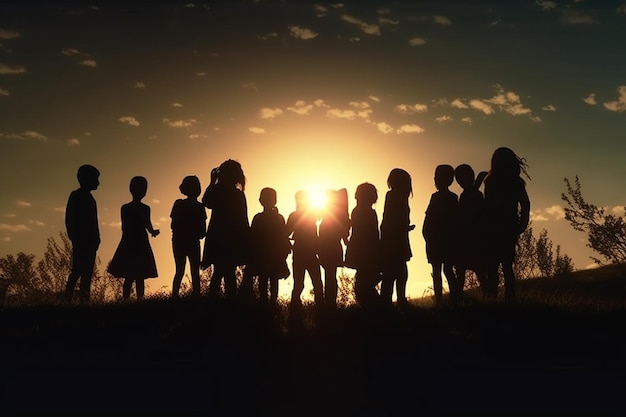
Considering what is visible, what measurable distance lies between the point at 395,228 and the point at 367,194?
0.81 metres

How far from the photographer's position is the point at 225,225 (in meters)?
11.0

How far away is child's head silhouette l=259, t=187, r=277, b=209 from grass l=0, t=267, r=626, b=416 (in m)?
1.99

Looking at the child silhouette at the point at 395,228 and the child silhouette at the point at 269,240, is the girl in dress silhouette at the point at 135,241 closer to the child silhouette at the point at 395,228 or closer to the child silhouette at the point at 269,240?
the child silhouette at the point at 269,240

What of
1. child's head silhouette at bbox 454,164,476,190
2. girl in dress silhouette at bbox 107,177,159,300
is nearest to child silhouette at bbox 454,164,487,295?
child's head silhouette at bbox 454,164,476,190

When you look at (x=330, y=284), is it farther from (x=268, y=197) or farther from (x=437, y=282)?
(x=437, y=282)

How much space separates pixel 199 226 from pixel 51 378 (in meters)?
5.07

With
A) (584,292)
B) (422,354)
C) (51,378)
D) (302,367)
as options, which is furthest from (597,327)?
(584,292)

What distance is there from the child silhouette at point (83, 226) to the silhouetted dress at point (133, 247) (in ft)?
1.74

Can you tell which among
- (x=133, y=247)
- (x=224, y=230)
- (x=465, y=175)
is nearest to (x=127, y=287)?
(x=133, y=247)

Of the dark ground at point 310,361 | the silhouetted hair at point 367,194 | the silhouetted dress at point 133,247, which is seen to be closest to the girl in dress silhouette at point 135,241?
the silhouetted dress at point 133,247

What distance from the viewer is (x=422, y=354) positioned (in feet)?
27.1

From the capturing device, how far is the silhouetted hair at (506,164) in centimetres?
1141

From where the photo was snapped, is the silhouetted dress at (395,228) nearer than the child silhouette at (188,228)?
Yes

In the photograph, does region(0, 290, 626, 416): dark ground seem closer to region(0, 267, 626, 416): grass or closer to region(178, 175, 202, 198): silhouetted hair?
region(0, 267, 626, 416): grass
